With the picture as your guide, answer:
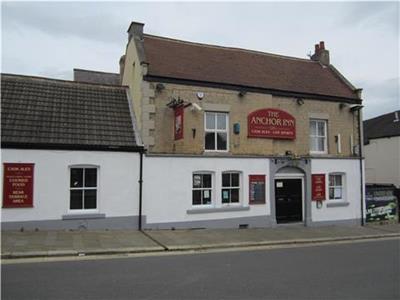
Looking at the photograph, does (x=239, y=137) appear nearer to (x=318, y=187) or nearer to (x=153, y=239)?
(x=318, y=187)

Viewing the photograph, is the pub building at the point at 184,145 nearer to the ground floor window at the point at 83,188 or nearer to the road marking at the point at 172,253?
the ground floor window at the point at 83,188

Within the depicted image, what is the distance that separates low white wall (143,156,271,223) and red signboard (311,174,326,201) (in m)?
3.65

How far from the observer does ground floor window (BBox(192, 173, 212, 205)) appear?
1647 centimetres

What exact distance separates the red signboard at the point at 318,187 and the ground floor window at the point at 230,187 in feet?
12.7

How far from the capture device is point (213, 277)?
8328 millimetres

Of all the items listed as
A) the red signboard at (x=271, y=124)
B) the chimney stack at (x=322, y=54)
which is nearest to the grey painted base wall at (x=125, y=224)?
Answer: the red signboard at (x=271, y=124)

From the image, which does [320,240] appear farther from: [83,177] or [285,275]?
[83,177]

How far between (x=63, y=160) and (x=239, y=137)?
283 inches

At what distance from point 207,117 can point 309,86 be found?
5.96 meters

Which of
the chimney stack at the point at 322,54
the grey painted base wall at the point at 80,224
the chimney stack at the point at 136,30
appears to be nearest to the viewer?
the grey painted base wall at the point at 80,224

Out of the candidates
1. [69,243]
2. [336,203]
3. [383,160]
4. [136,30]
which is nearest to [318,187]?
[336,203]

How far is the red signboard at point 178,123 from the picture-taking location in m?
15.6

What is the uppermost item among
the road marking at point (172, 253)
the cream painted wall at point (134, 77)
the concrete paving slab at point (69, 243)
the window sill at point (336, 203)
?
the cream painted wall at point (134, 77)

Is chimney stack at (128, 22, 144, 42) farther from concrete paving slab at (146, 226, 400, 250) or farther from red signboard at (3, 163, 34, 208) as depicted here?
concrete paving slab at (146, 226, 400, 250)
